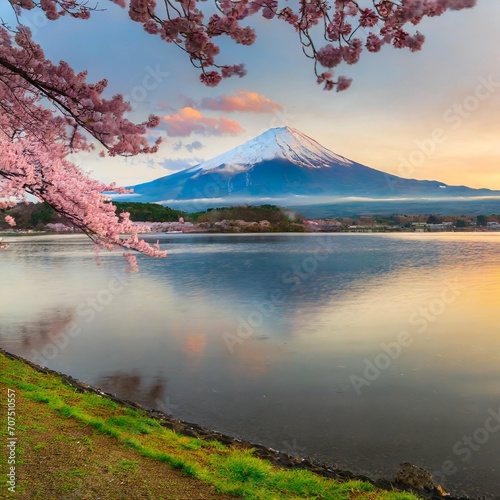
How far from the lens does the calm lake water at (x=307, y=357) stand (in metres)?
7.12

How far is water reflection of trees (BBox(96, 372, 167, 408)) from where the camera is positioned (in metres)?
8.93

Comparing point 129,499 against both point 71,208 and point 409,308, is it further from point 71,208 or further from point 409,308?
point 409,308

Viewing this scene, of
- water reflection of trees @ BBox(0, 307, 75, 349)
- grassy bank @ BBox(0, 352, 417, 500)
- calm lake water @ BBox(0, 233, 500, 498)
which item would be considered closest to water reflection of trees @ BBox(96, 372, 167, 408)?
calm lake water @ BBox(0, 233, 500, 498)

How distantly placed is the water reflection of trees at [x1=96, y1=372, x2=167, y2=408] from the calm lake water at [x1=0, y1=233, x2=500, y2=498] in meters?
0.04

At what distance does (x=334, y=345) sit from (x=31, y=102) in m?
9.74

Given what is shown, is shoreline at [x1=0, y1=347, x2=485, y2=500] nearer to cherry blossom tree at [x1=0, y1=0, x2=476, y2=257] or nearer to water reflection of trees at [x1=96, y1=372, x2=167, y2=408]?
water reflection of trees at [x1=96, y1=372, x2=167, y2=408]

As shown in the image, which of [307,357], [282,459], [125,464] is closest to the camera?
[125,464]

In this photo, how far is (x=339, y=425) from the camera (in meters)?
7.61

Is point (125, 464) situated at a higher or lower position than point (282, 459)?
higher

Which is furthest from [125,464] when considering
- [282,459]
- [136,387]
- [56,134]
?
[56,134]

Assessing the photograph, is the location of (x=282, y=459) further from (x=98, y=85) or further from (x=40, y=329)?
(x=40, y=329)

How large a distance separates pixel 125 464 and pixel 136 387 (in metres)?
4.67

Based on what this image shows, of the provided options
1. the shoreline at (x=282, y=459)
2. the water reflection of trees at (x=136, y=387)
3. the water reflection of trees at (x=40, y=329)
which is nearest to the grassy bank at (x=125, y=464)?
the shoreline at (x=282, y=459)

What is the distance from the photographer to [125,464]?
5.11m
